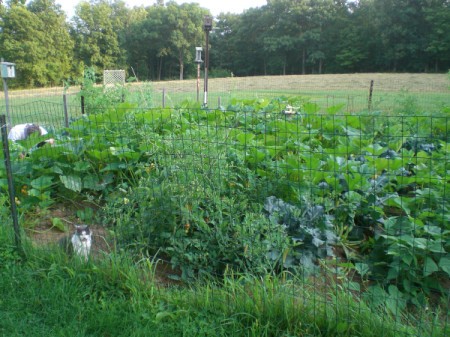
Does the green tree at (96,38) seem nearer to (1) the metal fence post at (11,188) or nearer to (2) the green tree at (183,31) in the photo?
(2) the green tree at (183,31)

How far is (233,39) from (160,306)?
63.3 m

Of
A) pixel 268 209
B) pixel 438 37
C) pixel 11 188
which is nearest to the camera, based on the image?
pixel 268 209

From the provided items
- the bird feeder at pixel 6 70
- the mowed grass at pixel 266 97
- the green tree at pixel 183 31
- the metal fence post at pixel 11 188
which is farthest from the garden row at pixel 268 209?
the green tree at pixel 183 31

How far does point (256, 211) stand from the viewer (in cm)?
317

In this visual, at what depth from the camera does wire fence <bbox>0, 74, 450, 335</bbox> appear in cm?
294

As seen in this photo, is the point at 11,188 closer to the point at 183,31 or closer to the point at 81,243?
the point at 81,243

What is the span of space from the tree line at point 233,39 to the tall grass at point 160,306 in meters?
40.6

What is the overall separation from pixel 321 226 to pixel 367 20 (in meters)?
59.0

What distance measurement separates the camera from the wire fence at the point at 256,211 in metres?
2.94

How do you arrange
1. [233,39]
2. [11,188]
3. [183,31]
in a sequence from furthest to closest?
[233,39], [183,31], [11,188]

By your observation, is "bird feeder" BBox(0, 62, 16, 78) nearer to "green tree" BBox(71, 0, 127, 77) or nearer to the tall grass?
the tall grass

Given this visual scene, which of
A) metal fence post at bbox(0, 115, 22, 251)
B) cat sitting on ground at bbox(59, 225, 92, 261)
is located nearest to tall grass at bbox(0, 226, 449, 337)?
cat sitting on ground at bbox(59, 225, 92, 261)

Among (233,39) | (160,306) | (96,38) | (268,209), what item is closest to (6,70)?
(268,209)

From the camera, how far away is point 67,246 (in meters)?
3.34
